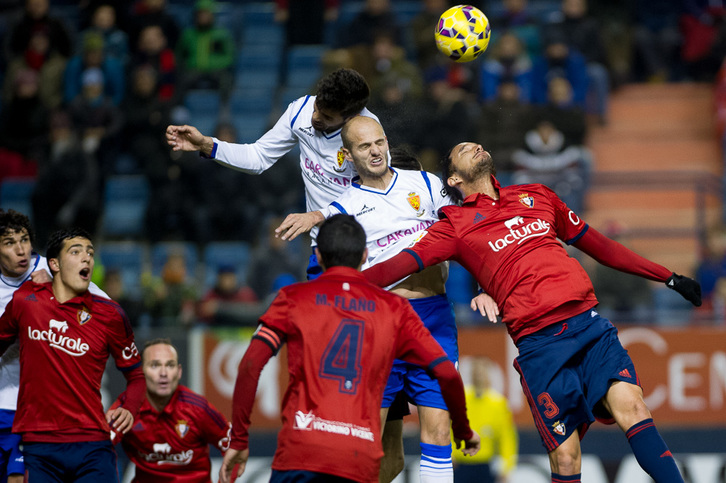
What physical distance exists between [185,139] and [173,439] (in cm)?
245

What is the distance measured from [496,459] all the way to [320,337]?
6977mm

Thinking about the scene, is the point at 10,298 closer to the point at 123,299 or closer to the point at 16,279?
the point at 16,279

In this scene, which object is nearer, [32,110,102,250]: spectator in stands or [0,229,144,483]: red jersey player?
[0,229,144,483]: red jersey player

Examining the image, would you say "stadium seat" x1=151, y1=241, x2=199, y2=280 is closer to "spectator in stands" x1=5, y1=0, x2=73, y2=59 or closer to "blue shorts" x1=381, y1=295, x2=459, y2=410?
"spectator in stands" x1=5, y1=0, x2=73, y2=59

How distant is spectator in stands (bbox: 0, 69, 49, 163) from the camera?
52.4 feet

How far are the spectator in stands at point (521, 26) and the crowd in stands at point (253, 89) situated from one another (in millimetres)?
30

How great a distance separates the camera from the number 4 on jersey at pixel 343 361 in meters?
5.12

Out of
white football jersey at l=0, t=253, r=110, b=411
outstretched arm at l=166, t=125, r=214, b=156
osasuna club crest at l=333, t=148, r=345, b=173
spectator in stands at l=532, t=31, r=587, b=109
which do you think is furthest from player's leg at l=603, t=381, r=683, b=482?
spectator in stands at l=532, t=31, r=587, b=109

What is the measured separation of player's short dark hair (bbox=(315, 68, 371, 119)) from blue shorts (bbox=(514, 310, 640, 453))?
2.04 m

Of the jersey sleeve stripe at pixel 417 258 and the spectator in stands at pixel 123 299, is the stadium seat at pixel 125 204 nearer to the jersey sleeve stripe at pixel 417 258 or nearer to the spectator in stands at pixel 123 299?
the spectator in stands at pixel 123 299

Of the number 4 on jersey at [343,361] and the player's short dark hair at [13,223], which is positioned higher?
→ the player's short dark hair at [13,223]

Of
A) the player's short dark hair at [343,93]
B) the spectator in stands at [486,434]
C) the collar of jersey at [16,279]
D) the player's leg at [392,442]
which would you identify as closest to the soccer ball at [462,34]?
the player's short dark hair at [343,93]

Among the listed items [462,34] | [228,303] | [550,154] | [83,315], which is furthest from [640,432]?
[550,154]

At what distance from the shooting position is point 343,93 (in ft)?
22.9
